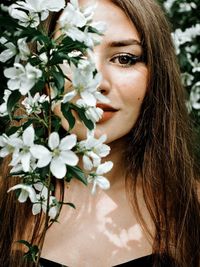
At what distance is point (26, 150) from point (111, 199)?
0.69 m

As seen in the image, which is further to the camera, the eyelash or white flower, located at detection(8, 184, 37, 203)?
the eyelash

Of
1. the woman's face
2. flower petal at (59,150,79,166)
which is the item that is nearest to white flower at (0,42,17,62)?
flower petal at (59,150,79,166)

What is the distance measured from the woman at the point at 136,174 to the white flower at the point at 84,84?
0.38 m

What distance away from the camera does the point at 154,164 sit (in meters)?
1.69

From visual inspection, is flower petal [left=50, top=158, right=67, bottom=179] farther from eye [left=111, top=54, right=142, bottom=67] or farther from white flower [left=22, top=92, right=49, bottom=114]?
eye [left=111, top=54, right=142, bottom=67]

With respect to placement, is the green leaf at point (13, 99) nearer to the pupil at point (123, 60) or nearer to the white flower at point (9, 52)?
the white flower at point (9, 52)

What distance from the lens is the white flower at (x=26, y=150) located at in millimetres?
985

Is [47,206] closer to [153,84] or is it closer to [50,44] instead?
[50,44]

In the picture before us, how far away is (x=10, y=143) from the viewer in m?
1.02

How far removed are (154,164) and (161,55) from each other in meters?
0.33

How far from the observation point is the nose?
4.52 ft

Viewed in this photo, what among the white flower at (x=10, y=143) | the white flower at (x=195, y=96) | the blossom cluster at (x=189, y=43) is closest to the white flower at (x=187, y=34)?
the blossom cluster at (x=189, y=43)

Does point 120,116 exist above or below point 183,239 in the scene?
above

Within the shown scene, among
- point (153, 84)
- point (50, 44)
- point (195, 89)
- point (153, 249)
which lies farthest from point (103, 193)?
point (195, 89)
